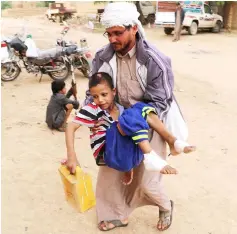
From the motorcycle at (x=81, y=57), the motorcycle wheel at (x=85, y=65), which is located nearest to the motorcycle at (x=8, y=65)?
the motorcycle at (x=81, y=57)

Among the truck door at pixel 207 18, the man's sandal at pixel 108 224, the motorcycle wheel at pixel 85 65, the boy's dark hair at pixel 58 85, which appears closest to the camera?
the man's sandal at pixel 108 224

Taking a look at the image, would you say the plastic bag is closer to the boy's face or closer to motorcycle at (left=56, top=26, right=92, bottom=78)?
the boy's face

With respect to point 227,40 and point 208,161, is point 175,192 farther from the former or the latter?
point 227,40

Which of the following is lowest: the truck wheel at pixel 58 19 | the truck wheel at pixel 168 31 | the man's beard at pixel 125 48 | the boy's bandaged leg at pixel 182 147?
the truck wheel at pixel 58 19

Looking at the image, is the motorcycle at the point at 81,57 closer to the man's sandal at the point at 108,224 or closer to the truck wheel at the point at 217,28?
the man's sandal at the point at 108,224

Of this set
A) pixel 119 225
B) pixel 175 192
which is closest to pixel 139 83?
pixel 119 225

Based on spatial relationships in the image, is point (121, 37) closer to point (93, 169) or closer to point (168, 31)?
point (93, 169)

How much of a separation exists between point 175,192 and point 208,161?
3.00 ft

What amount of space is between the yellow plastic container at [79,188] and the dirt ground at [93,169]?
554 millimetres

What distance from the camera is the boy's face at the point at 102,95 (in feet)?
8.32

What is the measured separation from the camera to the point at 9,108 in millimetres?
6918

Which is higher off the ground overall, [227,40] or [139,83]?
[139,83]

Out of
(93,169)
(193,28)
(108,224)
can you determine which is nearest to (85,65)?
(93,169)

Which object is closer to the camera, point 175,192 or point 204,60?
point 175,192
